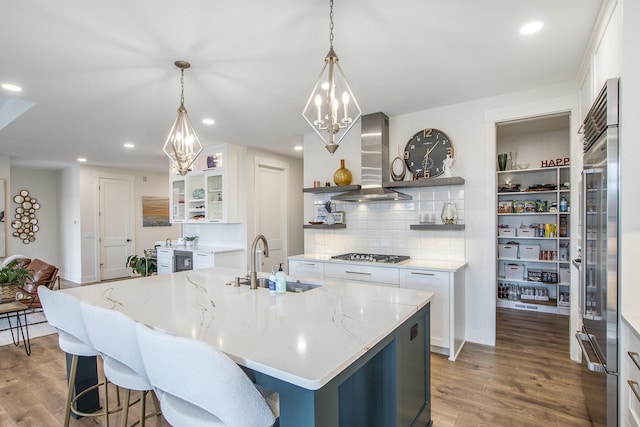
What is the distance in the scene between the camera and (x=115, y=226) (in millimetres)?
7602

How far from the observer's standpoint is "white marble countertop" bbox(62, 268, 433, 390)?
119cm

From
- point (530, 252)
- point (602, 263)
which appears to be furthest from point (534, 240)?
point (602, 263)

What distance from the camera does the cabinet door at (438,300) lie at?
10.4 ft

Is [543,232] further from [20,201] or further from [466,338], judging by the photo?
[20,201]

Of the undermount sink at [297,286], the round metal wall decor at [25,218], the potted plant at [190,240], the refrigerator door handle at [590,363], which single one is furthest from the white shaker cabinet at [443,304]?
the round metal wall decor at [25,218]

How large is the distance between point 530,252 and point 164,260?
5603 millimetres

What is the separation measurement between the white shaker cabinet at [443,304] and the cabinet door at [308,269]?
1003 millimetres

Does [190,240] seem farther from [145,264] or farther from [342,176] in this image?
[342,176]

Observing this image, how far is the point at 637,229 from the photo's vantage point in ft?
5.16

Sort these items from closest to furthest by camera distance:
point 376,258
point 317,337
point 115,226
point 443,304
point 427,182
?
point 317,337, point 443,304, point 427,182, point 376,258, point 115,226

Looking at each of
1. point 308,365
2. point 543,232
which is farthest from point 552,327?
point 308,365

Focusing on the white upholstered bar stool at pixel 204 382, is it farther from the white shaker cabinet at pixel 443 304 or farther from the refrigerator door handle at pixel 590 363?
the white shaker cabinet at pixel 443 304

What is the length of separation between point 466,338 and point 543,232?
6.89 feet

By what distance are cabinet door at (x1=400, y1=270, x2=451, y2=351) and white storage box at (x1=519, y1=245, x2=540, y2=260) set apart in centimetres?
235
